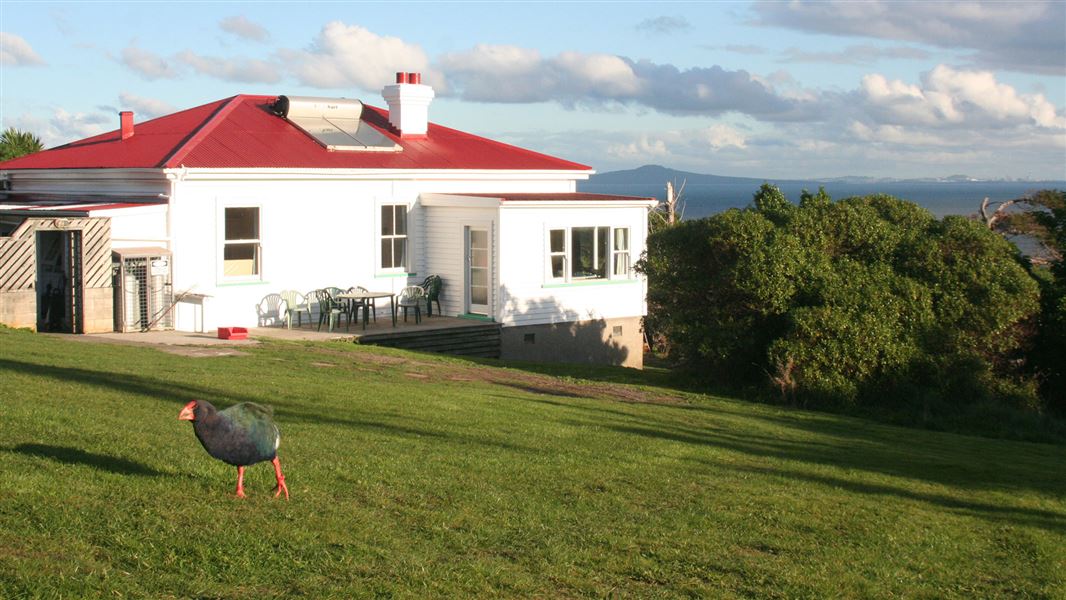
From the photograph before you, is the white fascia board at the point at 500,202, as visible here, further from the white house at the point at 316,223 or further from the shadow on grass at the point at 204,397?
the shadow on grass at the point at 204,397

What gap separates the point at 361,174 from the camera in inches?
981

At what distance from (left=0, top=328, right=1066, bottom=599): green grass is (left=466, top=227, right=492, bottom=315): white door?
1016cm

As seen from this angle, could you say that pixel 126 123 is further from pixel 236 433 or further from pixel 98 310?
pixel 236 433

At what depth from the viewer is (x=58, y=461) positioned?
8859 millimetres

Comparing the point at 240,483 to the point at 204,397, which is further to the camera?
the point at 204,397

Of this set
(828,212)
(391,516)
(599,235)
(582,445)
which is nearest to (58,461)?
(391,516)

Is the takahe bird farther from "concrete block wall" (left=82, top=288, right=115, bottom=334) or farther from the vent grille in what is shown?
the vent grille

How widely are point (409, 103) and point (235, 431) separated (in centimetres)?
2194

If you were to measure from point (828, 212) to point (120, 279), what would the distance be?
1283cm

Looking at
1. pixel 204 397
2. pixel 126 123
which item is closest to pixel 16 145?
pixel 126 123

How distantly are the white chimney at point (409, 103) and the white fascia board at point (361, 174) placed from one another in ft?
8.35

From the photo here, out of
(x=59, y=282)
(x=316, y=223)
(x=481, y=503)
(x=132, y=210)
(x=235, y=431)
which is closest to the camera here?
(x=235, y=431)

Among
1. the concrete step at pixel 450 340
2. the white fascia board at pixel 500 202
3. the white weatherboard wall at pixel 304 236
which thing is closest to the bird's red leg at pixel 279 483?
the concrete step at pixel 450 340

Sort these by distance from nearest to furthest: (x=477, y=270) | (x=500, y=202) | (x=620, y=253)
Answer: (x=500, y=202)
(x=477, y=270)
(x=620, y=253)
